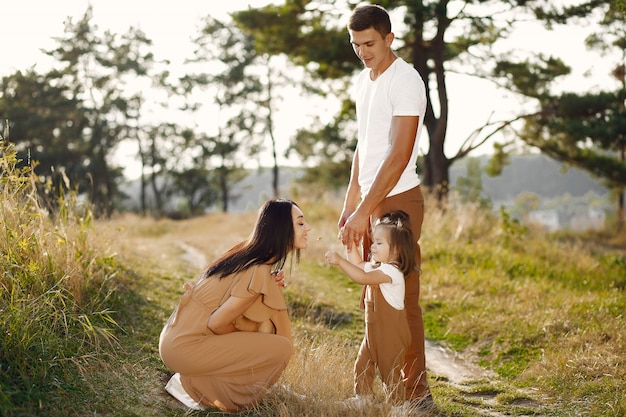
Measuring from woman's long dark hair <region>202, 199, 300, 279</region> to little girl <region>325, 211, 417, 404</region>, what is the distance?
15.6 inches

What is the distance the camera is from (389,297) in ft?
10.7

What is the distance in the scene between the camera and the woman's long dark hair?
11.0ft

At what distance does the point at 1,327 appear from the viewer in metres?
3.24

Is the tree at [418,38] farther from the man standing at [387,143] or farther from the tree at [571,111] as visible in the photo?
the man standing at [387,143]

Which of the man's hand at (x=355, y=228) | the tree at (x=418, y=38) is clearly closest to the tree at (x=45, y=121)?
the tree at (x=418, y=38)

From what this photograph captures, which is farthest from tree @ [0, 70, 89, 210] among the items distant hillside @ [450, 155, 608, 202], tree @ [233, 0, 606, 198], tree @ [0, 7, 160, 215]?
distant hillside @ [450, 155, 608, 202]

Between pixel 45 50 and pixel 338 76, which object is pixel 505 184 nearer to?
pixel 45 50

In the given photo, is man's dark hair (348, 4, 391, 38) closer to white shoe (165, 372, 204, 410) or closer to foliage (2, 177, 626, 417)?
foliage (2, 177, 626, 417)

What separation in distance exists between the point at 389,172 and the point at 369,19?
74 cm

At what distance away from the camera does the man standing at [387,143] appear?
3.18 meters

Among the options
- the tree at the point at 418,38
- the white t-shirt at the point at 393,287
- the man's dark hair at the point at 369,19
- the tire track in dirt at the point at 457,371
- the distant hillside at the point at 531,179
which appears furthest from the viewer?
the distant hillside at the point at 531,179

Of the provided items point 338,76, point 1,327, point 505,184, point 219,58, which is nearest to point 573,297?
point 1,327

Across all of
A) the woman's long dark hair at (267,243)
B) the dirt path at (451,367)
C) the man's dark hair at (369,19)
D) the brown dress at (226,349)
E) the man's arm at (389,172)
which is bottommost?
the dirt path at (451,367)

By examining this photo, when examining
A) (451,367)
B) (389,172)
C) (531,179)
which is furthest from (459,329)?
(531,179)
